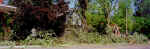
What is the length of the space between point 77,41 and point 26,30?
3.44 meters

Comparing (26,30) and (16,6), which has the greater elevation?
(16,6)

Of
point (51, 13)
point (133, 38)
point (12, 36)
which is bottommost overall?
point (133, 38)

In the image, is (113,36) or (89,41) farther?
(113,36)

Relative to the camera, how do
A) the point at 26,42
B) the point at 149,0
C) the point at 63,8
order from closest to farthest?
the point at 26,42 < the point at 63,8 < the point at 149,0

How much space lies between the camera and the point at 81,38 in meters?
11.4

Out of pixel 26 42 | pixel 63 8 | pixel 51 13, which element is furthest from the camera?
pixel 63 8

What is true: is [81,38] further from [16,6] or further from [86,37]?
[16,6]

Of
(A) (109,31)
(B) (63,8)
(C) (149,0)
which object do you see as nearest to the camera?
(B) (63,8)

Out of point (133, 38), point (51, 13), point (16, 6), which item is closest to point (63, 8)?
point (51, 13)

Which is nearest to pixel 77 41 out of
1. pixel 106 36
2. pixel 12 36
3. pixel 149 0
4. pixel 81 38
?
pixel 81 38

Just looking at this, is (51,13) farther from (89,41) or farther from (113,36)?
(113,36)

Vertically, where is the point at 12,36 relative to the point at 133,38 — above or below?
above

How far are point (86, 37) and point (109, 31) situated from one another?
6.29 feet

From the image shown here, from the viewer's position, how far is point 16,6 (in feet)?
38.2
